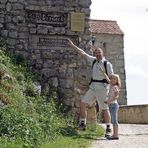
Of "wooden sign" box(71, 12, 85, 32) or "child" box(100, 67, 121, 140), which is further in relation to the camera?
"wooden sign" box(71, 12, 85, 32)

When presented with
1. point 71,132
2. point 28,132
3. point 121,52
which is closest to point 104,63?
point 71,132

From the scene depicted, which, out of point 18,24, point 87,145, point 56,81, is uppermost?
point 18,24

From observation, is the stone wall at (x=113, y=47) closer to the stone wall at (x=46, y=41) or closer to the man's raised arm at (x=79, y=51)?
the stone wall at (x=46, y=41)

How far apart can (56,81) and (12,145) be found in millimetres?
4355

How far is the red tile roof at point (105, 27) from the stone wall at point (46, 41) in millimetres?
14476

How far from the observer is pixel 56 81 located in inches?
443

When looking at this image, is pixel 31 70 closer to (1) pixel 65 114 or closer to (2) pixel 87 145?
(1) pixel 65 114

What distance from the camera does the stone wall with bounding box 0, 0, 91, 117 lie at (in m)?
11.3

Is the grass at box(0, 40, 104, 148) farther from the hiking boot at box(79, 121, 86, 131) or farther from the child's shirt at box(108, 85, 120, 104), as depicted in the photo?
the child's shirt at box(108, 85, 120, 104)

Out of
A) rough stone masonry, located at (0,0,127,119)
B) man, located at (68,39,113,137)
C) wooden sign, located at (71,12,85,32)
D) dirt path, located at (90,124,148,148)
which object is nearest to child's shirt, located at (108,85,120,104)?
man, located at (68,39,113,137)

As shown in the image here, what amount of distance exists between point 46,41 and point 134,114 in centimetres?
618

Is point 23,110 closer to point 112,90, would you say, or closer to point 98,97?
point 98,97

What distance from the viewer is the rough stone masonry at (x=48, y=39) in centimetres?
1133

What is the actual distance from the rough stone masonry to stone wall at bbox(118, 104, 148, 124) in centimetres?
501
